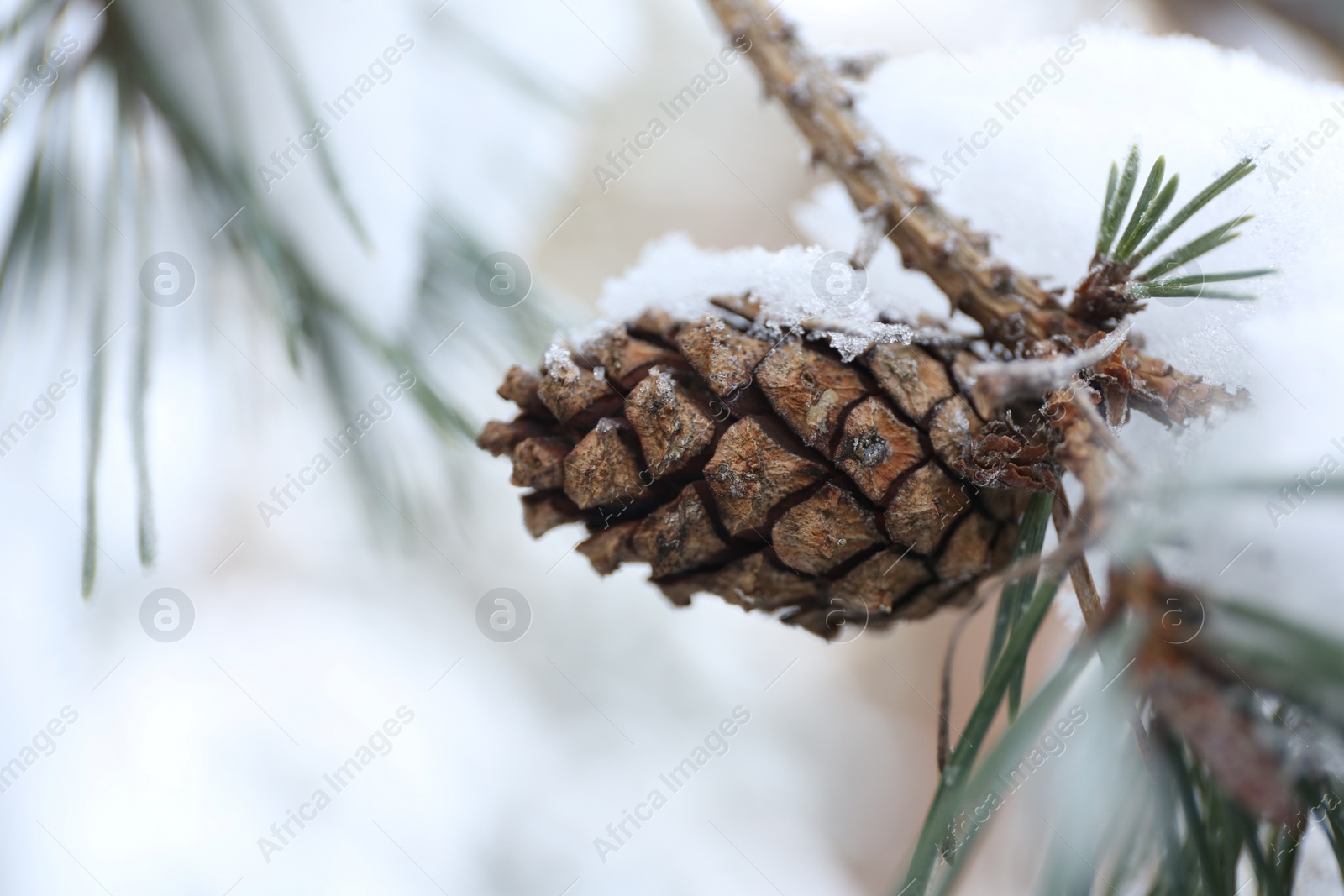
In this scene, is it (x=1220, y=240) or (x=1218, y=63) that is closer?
(x=1220, y=240)

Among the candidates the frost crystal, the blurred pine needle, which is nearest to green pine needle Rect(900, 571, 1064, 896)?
the frost crystal

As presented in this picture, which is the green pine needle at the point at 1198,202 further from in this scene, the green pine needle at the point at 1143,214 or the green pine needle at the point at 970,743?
the green pine needle at the point at 970,743

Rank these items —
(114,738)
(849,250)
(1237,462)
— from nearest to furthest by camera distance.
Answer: (1237,462), (849,250), (114,738)

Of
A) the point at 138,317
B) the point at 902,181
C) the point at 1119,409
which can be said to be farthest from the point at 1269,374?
the point at 138,317

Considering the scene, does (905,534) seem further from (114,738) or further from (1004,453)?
(114,738)

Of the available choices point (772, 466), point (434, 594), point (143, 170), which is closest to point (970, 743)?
point (772, 466)

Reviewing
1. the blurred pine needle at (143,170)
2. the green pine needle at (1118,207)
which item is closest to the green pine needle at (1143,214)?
the green pine needle at (1118,207)
